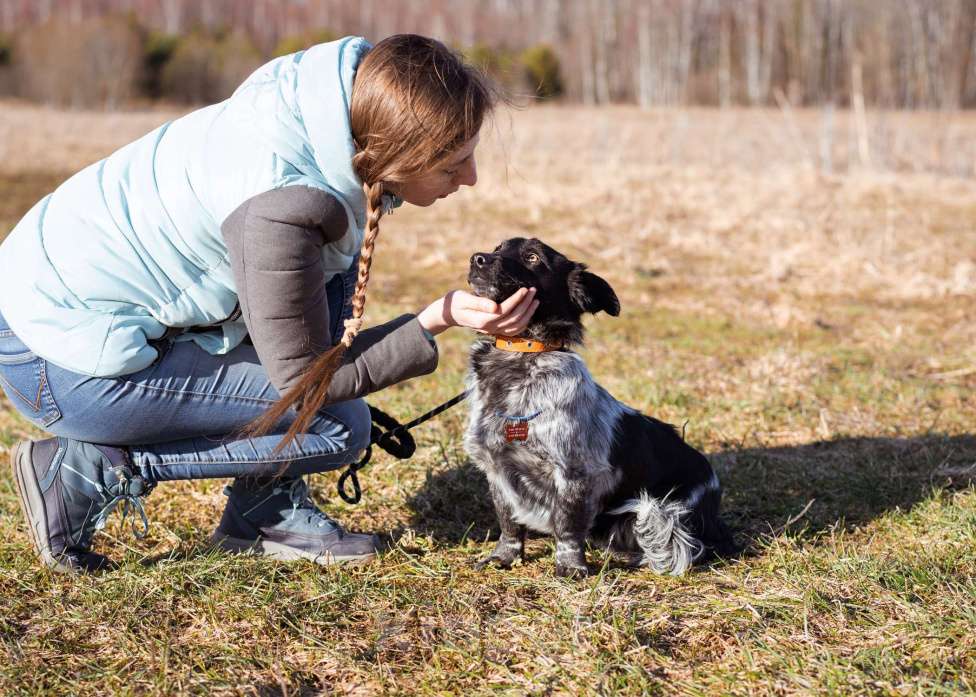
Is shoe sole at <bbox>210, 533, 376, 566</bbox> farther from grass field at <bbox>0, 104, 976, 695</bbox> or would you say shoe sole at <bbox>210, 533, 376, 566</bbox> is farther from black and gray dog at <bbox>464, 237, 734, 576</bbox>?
black and gray dog at <bbox>464, 237, 734, 576</bbox>

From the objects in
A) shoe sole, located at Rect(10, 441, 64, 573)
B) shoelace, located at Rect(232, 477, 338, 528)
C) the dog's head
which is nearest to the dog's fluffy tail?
the dog's head

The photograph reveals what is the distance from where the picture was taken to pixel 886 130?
55.8ft

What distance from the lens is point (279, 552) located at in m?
3.60

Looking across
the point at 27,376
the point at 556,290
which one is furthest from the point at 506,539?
the point at 27,376

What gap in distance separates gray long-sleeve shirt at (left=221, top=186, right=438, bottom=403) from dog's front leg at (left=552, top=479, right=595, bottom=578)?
0.76 metres

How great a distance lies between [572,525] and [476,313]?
953mm

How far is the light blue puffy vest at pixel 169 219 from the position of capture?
2.76 meters

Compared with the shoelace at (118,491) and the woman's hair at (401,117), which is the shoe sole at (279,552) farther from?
the woman's hair at (401,117)

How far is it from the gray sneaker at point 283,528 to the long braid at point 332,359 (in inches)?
29.8

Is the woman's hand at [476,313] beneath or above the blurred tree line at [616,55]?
above

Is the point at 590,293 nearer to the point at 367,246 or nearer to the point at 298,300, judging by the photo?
the point at 367,246

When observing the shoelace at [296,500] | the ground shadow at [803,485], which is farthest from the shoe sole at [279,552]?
the ground shadow at [803,485]

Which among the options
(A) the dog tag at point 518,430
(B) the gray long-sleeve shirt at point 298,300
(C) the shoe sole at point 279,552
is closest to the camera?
(B) the gray long-sleeve shirt at point 298,300

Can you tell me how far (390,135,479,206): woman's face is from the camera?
9.45ft
